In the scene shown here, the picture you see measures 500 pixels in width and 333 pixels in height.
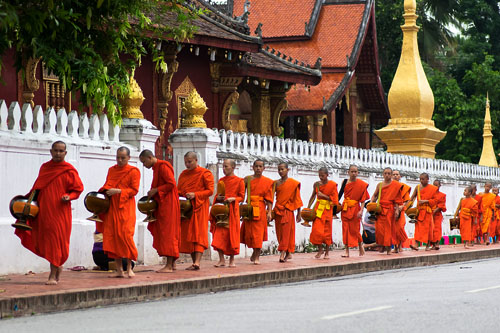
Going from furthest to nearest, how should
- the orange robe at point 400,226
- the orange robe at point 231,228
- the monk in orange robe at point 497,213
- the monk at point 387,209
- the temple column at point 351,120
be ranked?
the temple column at point 351,120 → the monk in orange robe at point 497,213 → the orange robe at point 400,226 → the monk at point 387,209 → the orange robe at point 231,228

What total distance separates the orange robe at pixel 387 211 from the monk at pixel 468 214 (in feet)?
17.3

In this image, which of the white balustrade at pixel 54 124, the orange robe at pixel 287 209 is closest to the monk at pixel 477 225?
the orange robe at pixel 287 209

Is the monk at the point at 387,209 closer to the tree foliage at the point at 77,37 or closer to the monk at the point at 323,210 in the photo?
the monk at the point at 323,210

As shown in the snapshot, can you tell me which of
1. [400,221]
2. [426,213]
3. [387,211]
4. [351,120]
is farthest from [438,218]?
[351,120]

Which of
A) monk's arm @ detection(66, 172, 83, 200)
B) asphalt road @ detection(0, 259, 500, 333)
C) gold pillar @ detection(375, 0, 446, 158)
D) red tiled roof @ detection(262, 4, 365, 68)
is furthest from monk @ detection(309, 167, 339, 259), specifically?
red tiled roof @ detection(262, 4, 365, 68)

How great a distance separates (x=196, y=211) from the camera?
15.0 m

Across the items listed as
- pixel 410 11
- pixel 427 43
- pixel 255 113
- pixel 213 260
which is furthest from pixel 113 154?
pixel 427 43

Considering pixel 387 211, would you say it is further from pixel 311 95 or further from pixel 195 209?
pixel 311 95

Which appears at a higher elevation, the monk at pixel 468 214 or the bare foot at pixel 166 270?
the monk at pixel 468 214

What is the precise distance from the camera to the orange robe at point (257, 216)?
16594mm

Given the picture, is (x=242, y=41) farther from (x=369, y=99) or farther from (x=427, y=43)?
(x=427, y=43)

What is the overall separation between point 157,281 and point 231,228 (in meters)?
3.41

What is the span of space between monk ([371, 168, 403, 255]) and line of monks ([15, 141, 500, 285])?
2cm

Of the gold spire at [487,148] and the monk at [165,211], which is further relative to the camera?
the gold spire at [487,148]
